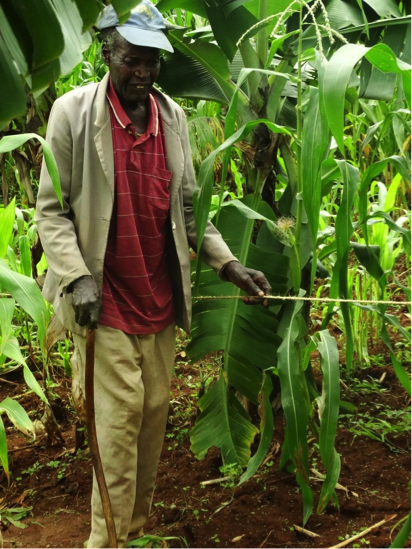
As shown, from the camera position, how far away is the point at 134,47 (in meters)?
1.91

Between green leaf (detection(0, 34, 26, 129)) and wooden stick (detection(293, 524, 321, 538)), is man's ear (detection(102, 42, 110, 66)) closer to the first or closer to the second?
green leaf (detection(0, 34, 26, 129))

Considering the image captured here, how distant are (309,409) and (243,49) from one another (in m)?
1.23

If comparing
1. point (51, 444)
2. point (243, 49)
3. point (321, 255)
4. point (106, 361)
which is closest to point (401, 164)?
point (321, 255)

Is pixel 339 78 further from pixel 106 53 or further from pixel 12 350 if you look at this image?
pixel 12 350

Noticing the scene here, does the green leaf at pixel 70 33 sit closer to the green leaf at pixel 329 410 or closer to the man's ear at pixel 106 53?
the man's ear at pixel 106 53

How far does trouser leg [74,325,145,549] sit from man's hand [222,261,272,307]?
0.38 m

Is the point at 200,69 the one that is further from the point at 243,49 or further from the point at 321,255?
the point at 321,255

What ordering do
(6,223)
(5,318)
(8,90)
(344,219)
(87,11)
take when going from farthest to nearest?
(6,223) → (5,318) → (344,219) → (87,11) → (8,90)

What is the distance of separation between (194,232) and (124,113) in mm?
456

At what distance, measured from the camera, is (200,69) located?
2.59 m

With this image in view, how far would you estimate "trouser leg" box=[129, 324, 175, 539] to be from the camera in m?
2.17

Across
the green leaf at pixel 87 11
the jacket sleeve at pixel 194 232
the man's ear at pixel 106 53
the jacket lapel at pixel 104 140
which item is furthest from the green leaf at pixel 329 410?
the green leaf at pixel 87 11

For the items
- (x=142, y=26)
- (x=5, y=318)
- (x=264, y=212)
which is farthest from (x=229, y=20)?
(x=5, y=318)

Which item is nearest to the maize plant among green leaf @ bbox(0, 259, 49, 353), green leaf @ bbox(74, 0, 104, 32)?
green leaf @ bbox(0, 259, 49, 353)
